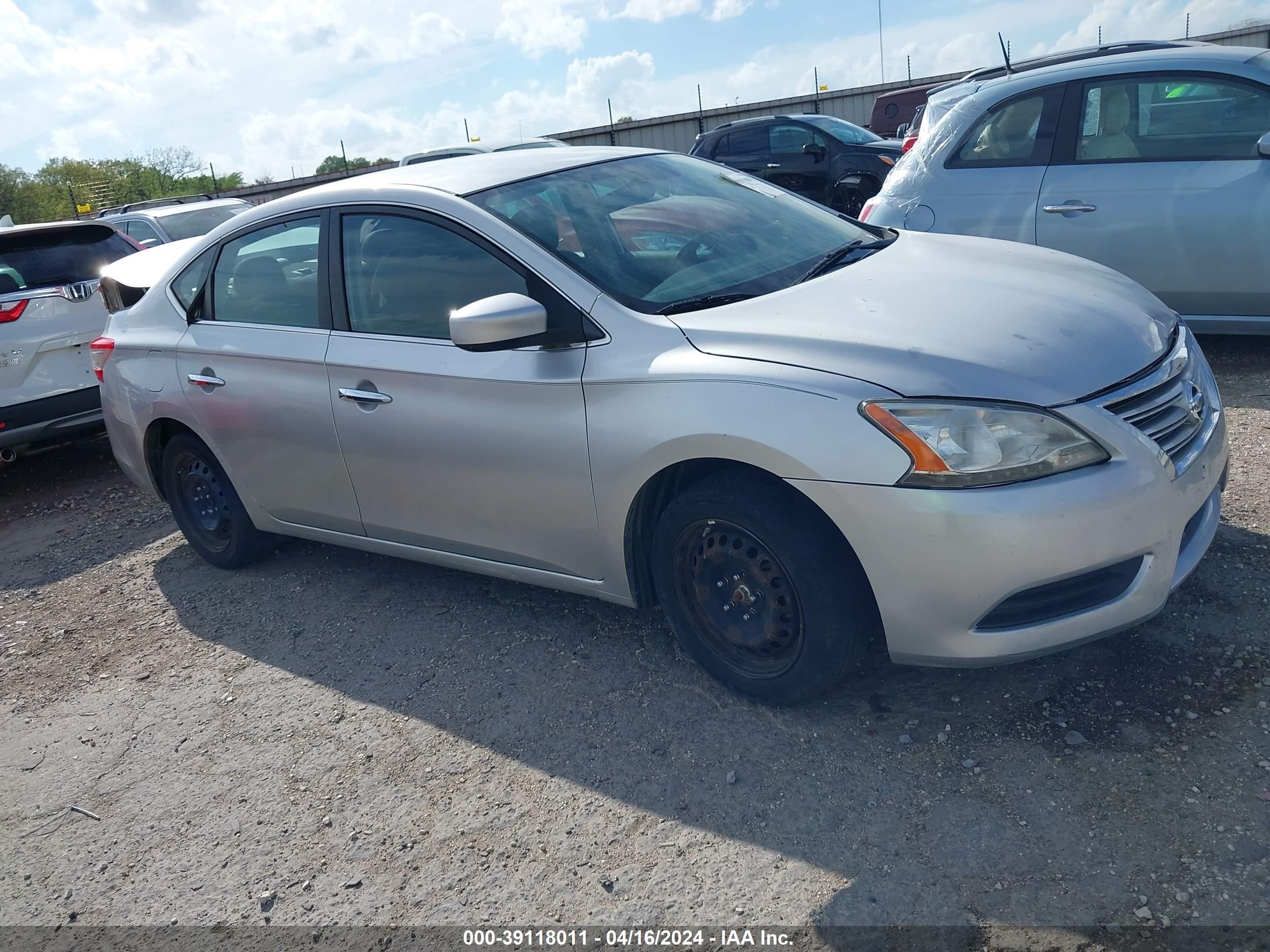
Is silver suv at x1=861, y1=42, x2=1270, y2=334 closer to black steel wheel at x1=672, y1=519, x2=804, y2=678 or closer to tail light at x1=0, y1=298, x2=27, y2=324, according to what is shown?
black steel wheel at x1=672, y1=519, x2=804, y2=678

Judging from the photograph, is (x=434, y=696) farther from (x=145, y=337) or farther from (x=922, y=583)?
(x=145, y=337)

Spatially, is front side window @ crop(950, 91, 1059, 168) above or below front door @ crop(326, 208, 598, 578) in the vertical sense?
above

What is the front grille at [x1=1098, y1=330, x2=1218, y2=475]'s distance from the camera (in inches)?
109

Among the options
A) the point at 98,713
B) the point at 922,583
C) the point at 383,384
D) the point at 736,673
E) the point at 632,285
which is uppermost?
the point at 632,285

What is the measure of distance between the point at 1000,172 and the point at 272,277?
4.09m

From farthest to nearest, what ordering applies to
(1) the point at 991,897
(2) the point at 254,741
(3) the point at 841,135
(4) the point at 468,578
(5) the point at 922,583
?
(3) the point at 841,135, (4) the point at 468,578, (2) the point at 254,741, (5) the point at 922,583, (1) the point at 991,897

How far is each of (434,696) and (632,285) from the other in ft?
5.14

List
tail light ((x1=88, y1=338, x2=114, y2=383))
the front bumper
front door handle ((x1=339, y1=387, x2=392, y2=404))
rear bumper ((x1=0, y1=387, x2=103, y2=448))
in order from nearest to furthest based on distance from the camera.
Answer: the front bumper < front door handle ((x1=339, y1=387, x2=392, y2=404)) < tail light ((x1=88, y1=338, x2=114, y2=383)) < rear bumper ((x1=0, y1=387, x2=103, y2=448))

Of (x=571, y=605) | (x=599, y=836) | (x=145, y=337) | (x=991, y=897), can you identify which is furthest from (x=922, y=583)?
(x=145, y=337)

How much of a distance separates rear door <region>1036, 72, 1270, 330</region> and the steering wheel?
298 centimetres

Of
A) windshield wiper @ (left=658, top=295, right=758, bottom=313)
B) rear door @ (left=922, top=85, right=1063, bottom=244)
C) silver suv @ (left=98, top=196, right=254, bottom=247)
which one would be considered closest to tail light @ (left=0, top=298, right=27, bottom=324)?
silver suv @ (left=98, top=196, right=254, bottom=247)

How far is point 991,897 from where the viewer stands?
2348mm

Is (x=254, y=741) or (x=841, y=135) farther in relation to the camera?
(x=841, y=135)

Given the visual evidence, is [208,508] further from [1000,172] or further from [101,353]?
[1000,172]
